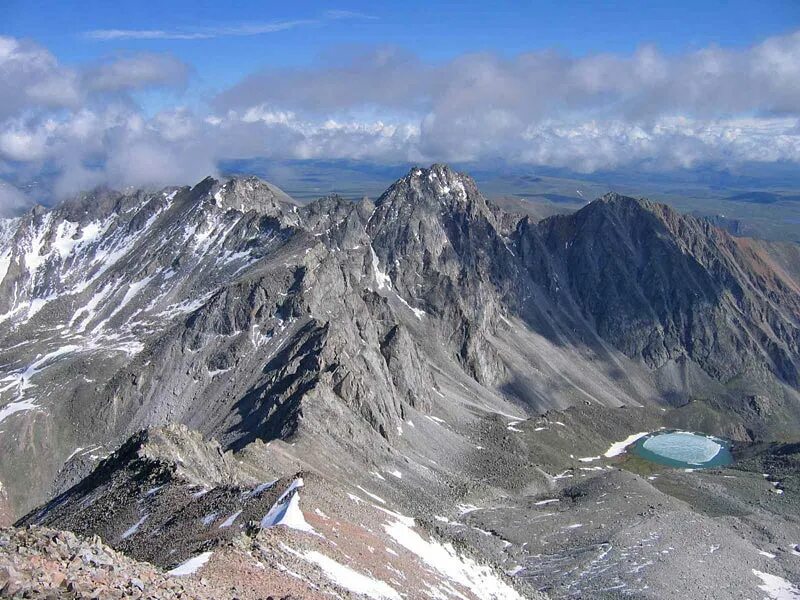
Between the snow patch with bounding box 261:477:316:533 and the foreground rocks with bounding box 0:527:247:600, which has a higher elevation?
the foreground rocks with bounding box 0:527:247:600

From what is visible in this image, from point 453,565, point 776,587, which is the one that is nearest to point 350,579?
point 453,565

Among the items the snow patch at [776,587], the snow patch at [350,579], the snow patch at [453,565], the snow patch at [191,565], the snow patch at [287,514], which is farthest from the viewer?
the snow patch at [776,587]

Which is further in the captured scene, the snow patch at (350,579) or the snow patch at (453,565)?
the snow patch at (453,565)

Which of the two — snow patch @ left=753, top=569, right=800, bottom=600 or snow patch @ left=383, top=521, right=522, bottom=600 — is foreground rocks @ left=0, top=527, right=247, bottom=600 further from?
snow patch @ left=753, top=569, right=800, bottom=600

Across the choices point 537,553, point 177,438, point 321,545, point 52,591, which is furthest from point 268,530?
point 537,553

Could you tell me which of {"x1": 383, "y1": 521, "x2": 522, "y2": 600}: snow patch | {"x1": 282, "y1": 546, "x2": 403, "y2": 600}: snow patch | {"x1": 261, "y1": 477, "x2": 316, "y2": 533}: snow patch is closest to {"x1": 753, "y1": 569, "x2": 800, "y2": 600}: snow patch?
{"x1": 383, "y1": 521, "x2": 522, "y2": 600}: snow patch

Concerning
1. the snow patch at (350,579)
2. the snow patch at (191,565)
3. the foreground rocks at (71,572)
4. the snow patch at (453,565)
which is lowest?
the snow patch at (453,565)

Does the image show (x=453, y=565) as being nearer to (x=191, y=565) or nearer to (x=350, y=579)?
(x=350, y=579)

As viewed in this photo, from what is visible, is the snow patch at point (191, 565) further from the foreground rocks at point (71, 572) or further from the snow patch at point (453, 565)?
the snow patch at point (453, 565)

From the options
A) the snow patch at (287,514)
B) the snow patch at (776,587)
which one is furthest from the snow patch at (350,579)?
the snow patch at (776,587)

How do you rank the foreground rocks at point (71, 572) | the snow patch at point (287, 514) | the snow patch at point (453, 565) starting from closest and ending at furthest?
1. the foreground rocks at point (71, 572)
2. the snow patch at point (287, 514)
3. the snow patch at point (453, 565)

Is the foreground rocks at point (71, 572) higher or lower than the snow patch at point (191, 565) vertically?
higher

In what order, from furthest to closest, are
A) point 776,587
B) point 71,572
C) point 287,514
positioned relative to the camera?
point 776,587
point 287,514
point 71,572
